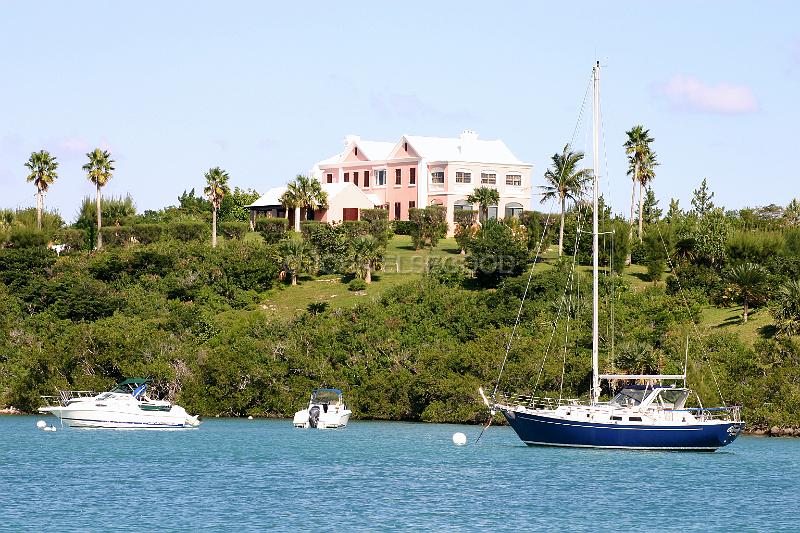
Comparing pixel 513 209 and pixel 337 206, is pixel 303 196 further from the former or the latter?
pixel 513 209

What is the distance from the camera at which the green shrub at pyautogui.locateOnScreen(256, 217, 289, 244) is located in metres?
126

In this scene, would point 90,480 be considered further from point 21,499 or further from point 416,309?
point 416,309

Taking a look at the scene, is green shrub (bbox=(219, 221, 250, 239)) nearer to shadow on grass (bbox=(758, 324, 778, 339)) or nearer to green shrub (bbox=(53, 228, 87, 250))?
green shrub (bbox=(53, 228, 87, 250))

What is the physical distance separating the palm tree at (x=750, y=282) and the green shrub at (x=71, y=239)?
65.1m

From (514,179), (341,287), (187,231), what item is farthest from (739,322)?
(187,231)

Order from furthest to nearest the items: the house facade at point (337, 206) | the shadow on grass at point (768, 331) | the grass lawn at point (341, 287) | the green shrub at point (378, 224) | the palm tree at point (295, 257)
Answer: the house facade at point (337, 206) → the green shrub at point (378, 224) → the palm tree at point (295, 257) → the grass lawn at point (341, 287) → the shadow on grass at point (768, 331)

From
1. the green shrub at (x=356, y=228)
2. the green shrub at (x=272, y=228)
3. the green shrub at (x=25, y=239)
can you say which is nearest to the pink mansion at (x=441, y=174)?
the green shrub at (x=356, y=228)

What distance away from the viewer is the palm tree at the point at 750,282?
9044cm

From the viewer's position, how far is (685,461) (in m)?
61.8

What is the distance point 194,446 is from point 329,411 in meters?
14.1

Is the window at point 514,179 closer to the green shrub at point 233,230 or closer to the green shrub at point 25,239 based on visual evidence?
the green shrub at point 233,230

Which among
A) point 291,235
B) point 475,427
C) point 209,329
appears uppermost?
point 291,235

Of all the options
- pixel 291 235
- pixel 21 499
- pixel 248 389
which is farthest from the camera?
pixel 291 235

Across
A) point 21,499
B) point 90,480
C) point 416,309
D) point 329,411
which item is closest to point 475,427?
point 329,411
